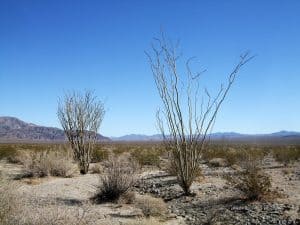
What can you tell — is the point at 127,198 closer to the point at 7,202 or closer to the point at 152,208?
the point at 152,208

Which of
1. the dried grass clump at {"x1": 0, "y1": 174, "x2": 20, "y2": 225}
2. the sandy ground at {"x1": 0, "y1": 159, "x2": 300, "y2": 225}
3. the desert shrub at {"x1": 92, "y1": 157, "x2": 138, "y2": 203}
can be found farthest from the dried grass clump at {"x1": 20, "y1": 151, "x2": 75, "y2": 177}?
the dried grass clump at {"x1": 0, "y1": 174, "x2": 20, "y2": 225}

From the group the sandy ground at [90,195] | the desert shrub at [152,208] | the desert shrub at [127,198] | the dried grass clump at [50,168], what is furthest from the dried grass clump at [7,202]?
the dried grass clump at [50,168]

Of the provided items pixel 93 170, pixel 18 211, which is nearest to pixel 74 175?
pixel 93 170

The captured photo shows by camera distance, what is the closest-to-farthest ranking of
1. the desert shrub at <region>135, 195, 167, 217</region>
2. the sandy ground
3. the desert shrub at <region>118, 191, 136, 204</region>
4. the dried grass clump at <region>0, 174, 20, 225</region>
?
the dried grass clump at <region>0, 174, 20, 225</region> < the sandy ground < the desert shrub at <region>135, 195, 167, 217</region> < the desert shrub at <region>118, 191, 136, 204</region>

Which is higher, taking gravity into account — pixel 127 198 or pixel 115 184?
pixel 115 184

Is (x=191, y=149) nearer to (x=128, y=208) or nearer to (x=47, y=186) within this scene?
(x=128, y=208)

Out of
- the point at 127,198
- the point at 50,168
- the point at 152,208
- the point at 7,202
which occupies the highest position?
the point at 50,168

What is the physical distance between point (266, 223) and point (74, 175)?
1226 centimetres

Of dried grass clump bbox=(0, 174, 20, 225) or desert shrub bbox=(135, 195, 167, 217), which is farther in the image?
desert shrub bbox=(135, 195, 167, 217)

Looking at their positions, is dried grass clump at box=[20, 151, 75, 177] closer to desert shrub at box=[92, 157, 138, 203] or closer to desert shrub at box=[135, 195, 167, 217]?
desert shrub at box=[92, 157, 138, 203]

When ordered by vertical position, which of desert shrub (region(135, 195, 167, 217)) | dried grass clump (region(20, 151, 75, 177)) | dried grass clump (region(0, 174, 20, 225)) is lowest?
desert shrub (region(135, 195, 167, 217))

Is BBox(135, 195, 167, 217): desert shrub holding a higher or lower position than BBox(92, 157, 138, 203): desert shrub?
lower

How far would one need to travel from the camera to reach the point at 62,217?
7.55 m

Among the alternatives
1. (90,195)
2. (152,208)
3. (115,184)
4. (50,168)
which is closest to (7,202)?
(152,208)
